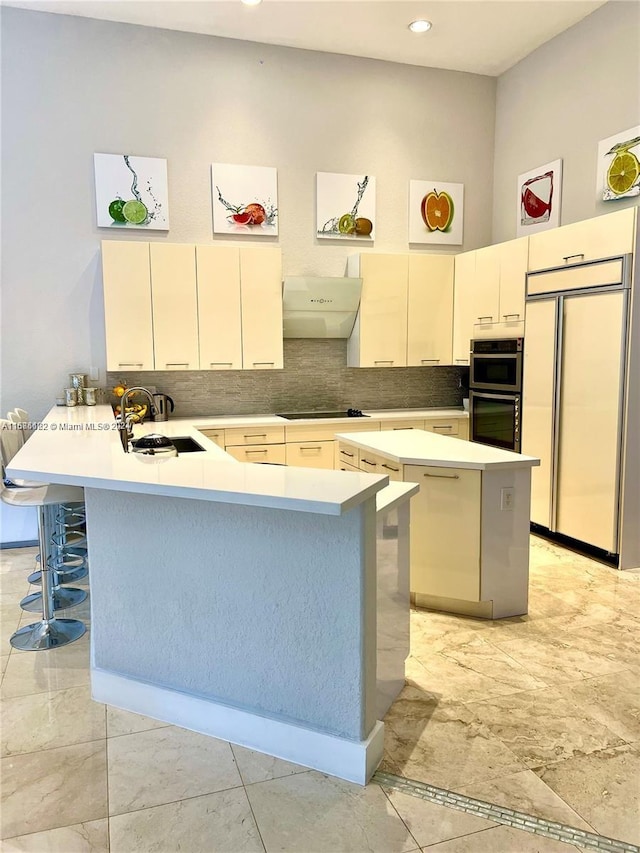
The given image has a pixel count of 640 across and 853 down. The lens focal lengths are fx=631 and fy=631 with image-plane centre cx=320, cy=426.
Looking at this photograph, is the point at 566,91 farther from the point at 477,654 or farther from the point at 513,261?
the point at 477,654

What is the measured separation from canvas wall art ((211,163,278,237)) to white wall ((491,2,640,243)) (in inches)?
82.8

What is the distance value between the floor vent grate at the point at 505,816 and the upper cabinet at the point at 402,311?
363cm

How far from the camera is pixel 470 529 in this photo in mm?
3145

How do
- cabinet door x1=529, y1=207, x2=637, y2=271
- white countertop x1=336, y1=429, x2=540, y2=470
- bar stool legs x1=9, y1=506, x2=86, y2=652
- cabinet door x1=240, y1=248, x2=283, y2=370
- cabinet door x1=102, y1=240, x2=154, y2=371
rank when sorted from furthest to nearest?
cabinet door x1=240, y1=248, x2=283, y2=370 → cabinet door x1=102, y1=240, x2=154, y2=371 → cabinet door x1=529, y1=207, x2=637, y2=271 → white countertop x1=336, y1=429, x2=540, y2=470 → bar stool legs x1=9, y1=506, x2=86, y2=652

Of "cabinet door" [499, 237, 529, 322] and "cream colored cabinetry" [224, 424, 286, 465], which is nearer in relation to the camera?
"cabinet door" [499, 237, 529, 322]

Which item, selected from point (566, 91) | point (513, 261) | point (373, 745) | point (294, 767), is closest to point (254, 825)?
point (294, 767)

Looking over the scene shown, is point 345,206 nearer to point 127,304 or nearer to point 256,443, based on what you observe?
point 127,304

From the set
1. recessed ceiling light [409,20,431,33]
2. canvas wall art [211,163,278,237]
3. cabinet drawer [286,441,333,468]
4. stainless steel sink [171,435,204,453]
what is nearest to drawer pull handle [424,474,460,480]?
stainless steel sink [171,435,204,453]

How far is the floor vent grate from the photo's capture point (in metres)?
1.75

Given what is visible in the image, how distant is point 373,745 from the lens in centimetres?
202

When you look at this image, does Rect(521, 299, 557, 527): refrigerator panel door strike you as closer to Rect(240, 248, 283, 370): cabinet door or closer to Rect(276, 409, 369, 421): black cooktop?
Rect(276, 409, 369, 421): black cooktop

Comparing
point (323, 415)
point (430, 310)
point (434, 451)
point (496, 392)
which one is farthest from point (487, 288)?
point (434, 451)

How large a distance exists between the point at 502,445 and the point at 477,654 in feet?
7.49

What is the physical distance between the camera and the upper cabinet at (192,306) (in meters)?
4.51
